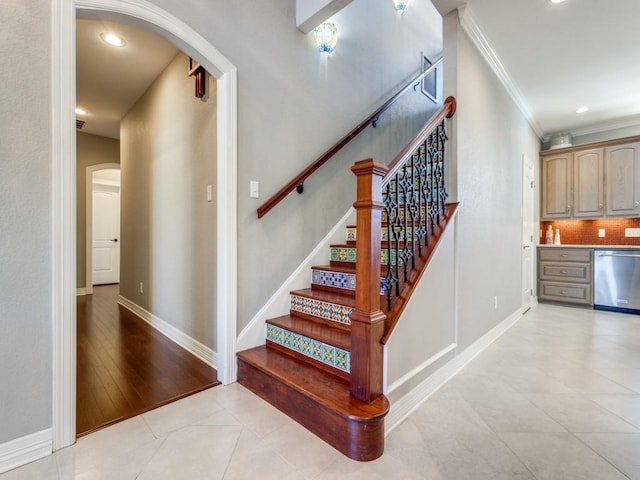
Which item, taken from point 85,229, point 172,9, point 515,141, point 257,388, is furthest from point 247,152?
point 85,229

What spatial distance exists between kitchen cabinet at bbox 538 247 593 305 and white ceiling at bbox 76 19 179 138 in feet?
18.2

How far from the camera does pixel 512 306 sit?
12.0 feet

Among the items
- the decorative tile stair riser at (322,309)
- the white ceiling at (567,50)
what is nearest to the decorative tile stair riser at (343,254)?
the decorative tile stair riser at (322,309)

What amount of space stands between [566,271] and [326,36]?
4.57 metres

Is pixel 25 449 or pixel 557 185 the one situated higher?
pixel 557 185

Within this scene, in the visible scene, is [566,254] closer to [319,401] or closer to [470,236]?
[470,236]

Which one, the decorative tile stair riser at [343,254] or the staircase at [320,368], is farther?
the decorative tile stair riser at [343,254]

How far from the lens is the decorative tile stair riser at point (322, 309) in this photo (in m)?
2.05

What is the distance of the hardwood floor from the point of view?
5.83 feet

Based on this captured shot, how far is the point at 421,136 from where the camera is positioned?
6.72 ft

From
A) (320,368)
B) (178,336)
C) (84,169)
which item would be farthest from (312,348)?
(84,169)

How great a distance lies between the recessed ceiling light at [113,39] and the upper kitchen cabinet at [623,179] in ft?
20.2

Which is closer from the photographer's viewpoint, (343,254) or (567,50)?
(343,254)

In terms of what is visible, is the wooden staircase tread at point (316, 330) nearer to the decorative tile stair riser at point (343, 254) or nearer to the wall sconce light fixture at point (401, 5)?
the decorative tile stair riser at point (343, 254)
